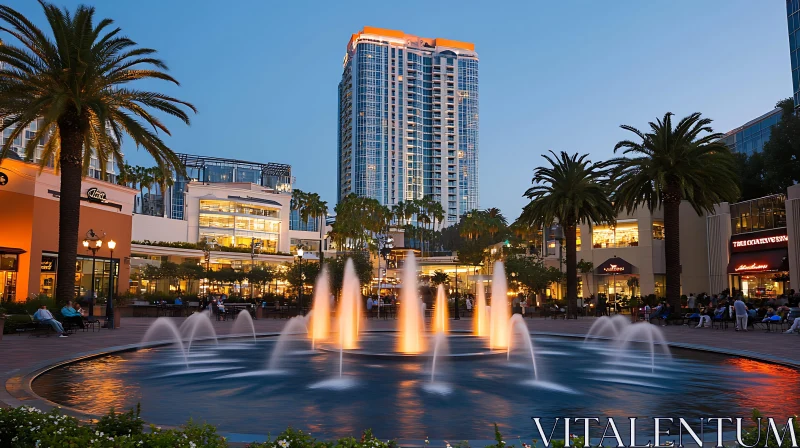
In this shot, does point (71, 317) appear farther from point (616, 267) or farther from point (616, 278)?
point (616, 278)

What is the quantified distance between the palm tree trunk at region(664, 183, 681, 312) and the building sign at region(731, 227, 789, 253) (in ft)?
50.6

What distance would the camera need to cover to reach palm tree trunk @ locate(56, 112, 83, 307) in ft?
88.0

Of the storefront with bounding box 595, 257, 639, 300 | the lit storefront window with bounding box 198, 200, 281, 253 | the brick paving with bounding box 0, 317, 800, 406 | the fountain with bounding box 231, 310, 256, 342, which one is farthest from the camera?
the lit storefront window with bounding box 198, 200, 281, 253

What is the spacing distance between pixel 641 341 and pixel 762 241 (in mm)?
30728

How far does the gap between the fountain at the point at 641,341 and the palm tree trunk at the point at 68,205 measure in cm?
2224

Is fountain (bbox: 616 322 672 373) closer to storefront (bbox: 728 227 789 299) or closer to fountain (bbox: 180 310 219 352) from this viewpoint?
fountain (bbox: 180 310 219 352)

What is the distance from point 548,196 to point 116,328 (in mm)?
29201

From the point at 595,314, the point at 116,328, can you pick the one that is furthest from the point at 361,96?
the point at 116,328

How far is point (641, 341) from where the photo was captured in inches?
967

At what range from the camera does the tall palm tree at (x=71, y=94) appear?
25.3 m

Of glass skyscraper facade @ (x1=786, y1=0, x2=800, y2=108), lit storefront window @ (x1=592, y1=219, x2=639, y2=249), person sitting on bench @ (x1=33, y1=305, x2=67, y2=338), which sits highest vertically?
glass skyscraper facade @ (x1=786, y1=0, x2=800, y2=108)

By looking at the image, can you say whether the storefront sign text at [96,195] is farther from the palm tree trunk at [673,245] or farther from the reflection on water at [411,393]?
the palm tree trunk at [673,245]

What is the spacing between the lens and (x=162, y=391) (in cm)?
1188

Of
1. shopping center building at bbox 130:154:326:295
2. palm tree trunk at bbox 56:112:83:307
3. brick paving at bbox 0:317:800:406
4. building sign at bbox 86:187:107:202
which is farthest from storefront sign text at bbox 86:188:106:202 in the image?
shopping center building at bbox 130:154:326:295
